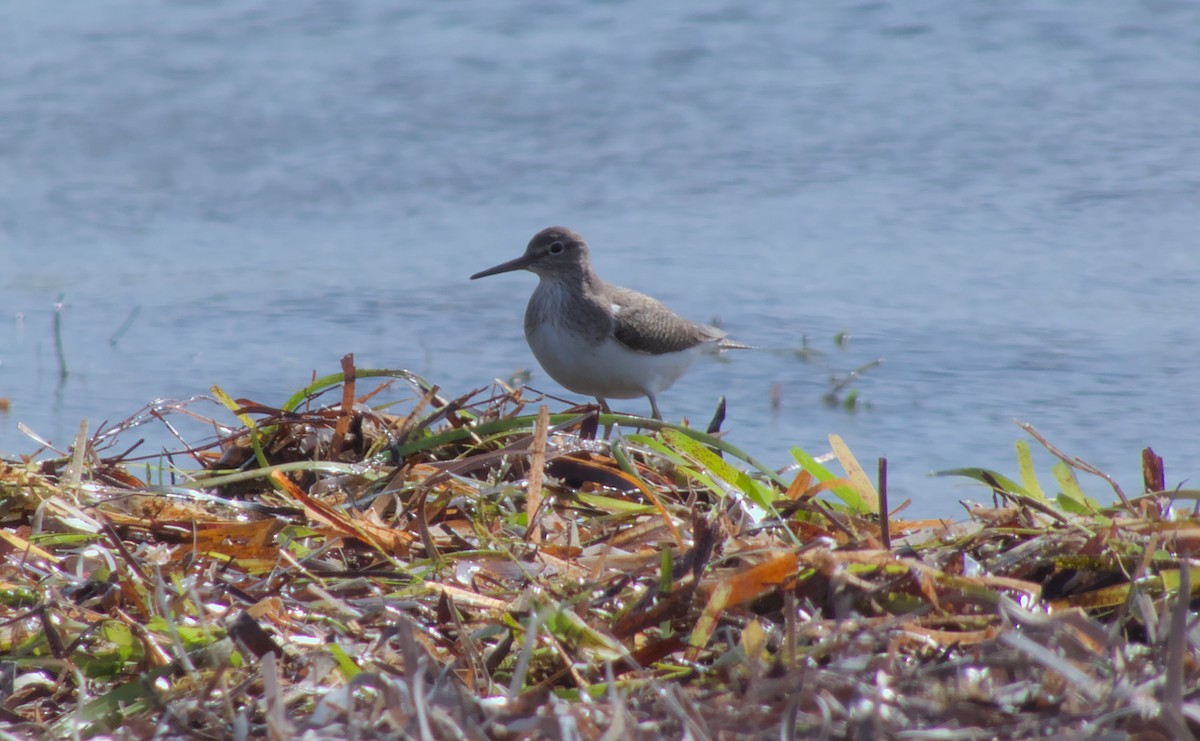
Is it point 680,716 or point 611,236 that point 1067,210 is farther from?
point 680,716

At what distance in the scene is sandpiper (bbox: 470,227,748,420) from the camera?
5031mm

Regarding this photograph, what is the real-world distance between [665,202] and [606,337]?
125 cm

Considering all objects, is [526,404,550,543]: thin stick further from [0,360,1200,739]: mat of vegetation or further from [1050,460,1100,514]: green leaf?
[1050,460,1100,514]: green leaf

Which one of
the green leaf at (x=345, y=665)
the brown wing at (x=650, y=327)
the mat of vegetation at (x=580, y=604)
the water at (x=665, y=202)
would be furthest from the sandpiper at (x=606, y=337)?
the green leaf at (x=345, y=665)

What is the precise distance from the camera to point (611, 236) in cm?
611

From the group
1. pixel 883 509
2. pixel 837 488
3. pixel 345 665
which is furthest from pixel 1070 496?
pixel 345 665

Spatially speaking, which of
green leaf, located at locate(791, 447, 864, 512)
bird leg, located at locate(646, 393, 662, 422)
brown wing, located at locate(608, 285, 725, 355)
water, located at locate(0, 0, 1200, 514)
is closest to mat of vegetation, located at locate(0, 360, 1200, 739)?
green leaf, located at locate(791, 447, 864, 512)

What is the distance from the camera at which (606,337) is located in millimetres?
5184

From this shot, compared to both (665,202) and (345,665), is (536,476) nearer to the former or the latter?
(345,665)

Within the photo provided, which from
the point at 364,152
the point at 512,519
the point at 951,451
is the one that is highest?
the point at 364,152

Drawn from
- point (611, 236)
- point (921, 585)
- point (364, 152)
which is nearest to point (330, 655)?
point (921, 585)

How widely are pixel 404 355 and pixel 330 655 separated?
337 cm

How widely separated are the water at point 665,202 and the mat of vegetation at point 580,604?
5.12ft

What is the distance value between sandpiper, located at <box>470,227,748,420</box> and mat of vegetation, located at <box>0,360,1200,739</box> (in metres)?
2.29
